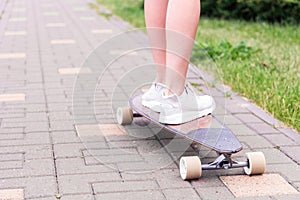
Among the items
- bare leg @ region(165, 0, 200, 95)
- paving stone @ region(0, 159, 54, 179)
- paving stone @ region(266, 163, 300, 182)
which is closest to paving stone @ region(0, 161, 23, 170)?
paving stone @ region(0, 159, 54, 179)

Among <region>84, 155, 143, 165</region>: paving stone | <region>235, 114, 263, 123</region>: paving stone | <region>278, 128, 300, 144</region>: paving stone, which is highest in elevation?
<region>84, 155, 143, 165</region>: paving stone

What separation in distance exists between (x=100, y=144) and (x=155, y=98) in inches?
15.6

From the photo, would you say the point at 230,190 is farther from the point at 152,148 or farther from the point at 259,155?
the point at 152,148

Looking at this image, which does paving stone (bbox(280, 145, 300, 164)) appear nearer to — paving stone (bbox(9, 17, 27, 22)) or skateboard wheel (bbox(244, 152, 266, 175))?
skateboard wheel (bbox(244, 152, 266, 175))

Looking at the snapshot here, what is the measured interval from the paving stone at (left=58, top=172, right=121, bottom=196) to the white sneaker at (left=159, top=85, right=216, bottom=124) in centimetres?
42

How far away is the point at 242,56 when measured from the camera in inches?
212

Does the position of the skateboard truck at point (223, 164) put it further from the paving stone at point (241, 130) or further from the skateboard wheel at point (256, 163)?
the paving stone at point (241, 130)

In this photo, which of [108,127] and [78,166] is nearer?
[78,166]

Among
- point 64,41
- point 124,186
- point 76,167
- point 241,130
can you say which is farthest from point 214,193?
point 64,41

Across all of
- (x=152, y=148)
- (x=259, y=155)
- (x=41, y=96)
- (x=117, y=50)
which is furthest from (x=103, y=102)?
(x=117, y=50)

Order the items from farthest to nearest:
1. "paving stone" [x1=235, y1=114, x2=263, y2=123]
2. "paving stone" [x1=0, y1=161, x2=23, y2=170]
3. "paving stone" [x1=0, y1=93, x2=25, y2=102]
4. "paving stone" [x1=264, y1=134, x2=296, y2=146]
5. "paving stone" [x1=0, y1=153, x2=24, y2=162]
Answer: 1. "paving stone" [x1=0, y1=93, x2=25, y2=102]
2. "paving stone" [x1=235, y1=114, x2=263, y2=123]
3. "paving stone" [x1=264, y1=134, x2=296, y2=146]
4. "paving stone" [x1=0, y1=153, x2=24, y2=162]
5. "paving stone" [x1=0, y1=161, x2=23, y2=170]

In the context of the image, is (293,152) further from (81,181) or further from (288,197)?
(81,181)

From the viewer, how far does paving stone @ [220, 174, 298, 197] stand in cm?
258

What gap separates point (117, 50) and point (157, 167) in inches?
129
